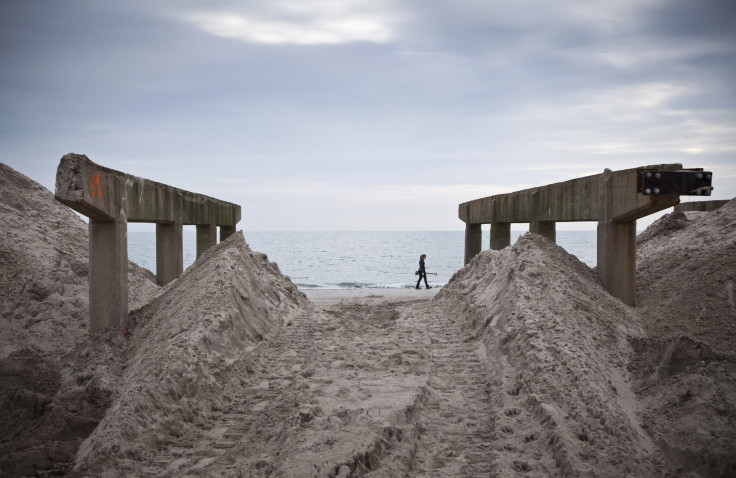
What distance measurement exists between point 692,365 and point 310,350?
4926 millimetres

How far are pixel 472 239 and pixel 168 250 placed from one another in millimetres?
10528

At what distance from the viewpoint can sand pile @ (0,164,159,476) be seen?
207 inches

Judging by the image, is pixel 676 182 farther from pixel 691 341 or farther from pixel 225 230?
pixel 225 230

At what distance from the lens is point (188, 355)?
251 inches

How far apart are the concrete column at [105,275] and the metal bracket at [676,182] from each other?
28.1ft

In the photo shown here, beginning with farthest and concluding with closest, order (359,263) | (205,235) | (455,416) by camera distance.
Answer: (359,263) < (205,235) < (455,416)

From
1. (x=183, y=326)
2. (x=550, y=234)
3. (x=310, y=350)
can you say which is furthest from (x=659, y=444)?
(x=550, y=234)

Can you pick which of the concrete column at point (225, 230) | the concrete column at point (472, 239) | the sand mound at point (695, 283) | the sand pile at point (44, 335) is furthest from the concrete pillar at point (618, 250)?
the concrete column at point (225, 230)

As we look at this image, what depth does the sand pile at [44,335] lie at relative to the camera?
5.25m

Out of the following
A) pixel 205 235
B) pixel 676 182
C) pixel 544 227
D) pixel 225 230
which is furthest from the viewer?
pixel 225 230

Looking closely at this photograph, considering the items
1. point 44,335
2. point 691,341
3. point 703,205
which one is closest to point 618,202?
point 691,341

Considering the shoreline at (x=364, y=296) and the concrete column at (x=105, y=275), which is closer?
the concrete column at (x=105, y=275)

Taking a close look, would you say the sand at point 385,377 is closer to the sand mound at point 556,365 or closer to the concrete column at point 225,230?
the sand mound at point 556,365

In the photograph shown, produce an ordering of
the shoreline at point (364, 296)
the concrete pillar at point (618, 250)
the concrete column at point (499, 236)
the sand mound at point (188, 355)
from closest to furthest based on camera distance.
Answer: the sand mound at point (188, 355), the concrete pillar at point (618, 250), the shoreline at point (364, 296), the concrete column at point (499, 236)
